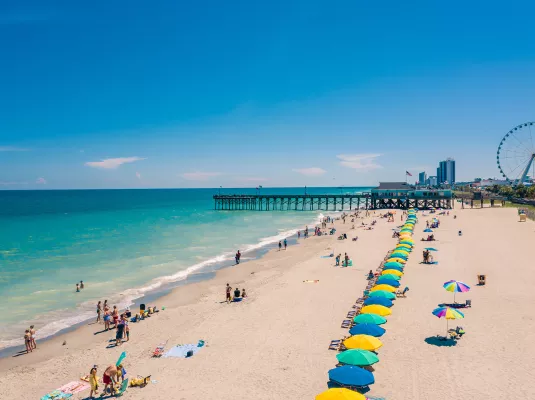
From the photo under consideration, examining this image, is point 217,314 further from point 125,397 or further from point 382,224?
point 382,224

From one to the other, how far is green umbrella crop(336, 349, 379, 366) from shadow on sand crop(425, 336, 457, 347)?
12.0ft

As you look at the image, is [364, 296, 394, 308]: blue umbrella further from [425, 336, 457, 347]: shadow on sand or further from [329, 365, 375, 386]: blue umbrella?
[329, 365, 375, 386]: blue umbrella

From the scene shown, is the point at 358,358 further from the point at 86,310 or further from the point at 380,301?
the point at 86,310

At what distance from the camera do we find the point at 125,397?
10.6 metres

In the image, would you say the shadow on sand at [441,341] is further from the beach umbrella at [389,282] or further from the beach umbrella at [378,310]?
the beach umbrella at [389,282]

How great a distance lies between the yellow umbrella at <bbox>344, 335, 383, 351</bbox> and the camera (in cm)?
1120

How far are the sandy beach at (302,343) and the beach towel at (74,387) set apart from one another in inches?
21.9

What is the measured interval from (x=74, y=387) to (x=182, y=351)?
3.39 meters

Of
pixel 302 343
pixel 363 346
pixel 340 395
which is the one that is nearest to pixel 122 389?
pixel 302 343

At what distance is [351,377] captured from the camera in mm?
9695

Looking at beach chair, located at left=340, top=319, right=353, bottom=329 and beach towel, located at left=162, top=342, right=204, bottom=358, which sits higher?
beach chair, located at left=340, top=319, right=353, bottom=329

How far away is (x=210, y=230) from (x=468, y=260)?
112 ft

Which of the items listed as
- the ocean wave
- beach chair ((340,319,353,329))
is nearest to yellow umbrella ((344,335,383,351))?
Result: beach chair ((340,319,353,329))

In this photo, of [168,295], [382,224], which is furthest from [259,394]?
[382,224]
